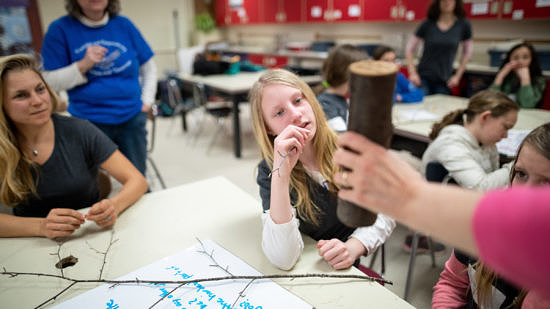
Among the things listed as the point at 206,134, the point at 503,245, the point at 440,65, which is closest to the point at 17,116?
the point at 503,245

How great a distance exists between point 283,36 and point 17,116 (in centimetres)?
599

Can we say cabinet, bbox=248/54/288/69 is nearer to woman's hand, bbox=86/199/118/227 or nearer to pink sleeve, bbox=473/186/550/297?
woman's hand, bbox=86/199/118/227

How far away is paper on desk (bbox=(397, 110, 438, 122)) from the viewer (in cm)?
240

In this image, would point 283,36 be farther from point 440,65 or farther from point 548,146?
point 548,146

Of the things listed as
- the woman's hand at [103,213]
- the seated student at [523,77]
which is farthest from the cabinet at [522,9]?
the woman's hand at [103,213]

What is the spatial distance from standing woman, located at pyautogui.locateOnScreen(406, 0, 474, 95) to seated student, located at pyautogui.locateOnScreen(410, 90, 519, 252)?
1.89 metres

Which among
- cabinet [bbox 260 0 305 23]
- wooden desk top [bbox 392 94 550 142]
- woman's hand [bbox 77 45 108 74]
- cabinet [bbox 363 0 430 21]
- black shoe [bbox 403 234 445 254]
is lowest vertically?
black shoe [bbox 403 234 445 254]

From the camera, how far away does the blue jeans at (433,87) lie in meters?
3.49

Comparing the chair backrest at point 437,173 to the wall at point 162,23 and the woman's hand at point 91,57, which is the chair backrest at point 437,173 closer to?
the woman's hand at point 91,57

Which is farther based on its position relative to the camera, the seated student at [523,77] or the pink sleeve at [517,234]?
the seated student at [523,77]

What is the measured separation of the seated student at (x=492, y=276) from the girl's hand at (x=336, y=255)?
1.09ft

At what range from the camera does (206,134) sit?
516 centimetres

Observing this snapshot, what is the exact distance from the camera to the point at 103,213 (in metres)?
1.15

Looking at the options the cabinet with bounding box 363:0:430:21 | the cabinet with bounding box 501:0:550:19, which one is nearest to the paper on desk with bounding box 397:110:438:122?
the cabinet with bounding box 501:0:550:19
